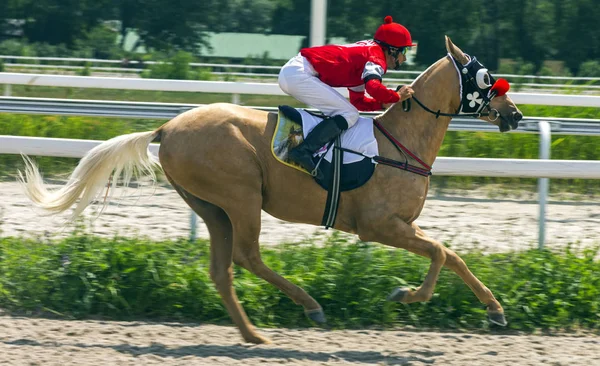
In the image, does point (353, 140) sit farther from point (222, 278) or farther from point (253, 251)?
point (222, 278)

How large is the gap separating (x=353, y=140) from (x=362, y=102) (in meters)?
0.40

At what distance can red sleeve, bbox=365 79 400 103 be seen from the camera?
18.0 ft

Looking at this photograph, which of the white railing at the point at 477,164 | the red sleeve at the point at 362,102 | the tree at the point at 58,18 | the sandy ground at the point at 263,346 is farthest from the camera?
the tree at the point at 58,18

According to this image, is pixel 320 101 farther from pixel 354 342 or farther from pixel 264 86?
pixel 264 86

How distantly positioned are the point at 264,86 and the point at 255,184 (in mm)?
7630

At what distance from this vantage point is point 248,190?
5551 mm

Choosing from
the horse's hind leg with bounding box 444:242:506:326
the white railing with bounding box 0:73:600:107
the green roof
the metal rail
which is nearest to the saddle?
the horse's hind leg with bounding box 444:242:506:326

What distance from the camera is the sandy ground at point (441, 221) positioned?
24.1 feet

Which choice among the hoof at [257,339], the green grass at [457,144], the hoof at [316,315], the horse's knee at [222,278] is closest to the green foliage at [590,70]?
the green grass at [457,144]

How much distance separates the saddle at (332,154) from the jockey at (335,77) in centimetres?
5

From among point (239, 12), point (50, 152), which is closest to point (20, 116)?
point (50, 152)

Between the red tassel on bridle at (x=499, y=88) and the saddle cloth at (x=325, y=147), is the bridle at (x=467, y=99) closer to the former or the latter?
the red tassel on bridle at (x=499, y=88)

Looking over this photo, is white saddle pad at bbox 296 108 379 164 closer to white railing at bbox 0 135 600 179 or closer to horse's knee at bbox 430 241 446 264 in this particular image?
horse's knee at bbox 430 241 446 264

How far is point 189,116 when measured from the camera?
18.3ft
